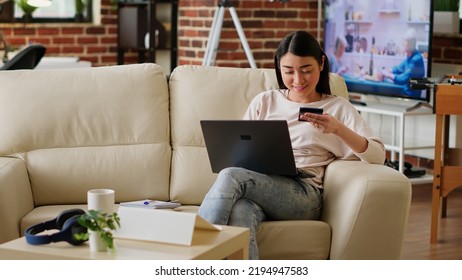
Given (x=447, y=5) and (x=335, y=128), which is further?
(x=447, y=5)

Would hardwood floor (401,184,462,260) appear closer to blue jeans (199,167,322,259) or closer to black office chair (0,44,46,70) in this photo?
blue jeans (199,167,322,259)

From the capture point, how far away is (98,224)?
2432mm

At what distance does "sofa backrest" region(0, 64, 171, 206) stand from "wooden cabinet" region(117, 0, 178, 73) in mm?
3409

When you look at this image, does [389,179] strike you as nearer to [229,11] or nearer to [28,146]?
[28,146]

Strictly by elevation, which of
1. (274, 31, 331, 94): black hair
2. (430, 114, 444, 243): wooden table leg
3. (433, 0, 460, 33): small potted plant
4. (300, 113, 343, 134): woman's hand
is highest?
(433, 0, 460, 33): small potted plant

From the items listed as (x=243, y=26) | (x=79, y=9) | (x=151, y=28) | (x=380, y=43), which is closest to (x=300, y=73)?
(x=380, y=43)

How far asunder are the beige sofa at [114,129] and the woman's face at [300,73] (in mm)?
288

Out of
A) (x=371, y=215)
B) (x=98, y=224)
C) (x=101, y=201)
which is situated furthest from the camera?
(x=371, y=215)

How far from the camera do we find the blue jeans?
9.73 ft

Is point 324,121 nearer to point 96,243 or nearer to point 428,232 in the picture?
point 96,243

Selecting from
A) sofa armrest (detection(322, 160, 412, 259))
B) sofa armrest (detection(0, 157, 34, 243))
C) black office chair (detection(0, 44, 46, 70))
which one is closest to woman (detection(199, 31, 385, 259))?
sofa armrest (detection(322, 160, 412, 259))

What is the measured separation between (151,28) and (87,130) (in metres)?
3.60
